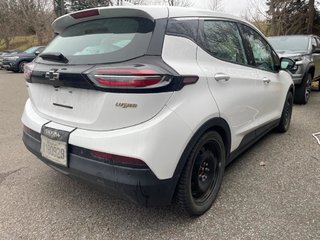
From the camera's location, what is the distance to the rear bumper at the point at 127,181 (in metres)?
1.99

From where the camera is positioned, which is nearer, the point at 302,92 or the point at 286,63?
the point at 286,63

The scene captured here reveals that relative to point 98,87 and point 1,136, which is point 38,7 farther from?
point 98,87

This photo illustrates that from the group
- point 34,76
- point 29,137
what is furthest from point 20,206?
point 34,76

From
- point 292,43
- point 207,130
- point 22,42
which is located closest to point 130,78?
point 207,130

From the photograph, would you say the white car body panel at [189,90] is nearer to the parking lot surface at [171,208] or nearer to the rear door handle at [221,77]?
the rear door handle at [221,77]

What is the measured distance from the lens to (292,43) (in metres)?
7.60

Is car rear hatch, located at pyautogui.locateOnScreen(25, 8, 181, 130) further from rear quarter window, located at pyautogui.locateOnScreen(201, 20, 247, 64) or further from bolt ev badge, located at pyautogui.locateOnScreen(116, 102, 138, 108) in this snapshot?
rear quarter window, located at pyautogui.locateOnScreen(201, 20, 247, 64)

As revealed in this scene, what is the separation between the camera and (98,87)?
6.65 ft

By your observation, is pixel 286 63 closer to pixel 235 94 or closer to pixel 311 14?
pixel 235 94

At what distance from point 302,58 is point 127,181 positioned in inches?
235

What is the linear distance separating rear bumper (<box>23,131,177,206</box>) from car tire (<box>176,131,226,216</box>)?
152 millimetres

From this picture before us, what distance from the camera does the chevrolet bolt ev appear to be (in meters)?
1.98

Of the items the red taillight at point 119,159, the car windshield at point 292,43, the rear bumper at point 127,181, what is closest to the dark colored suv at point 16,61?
the car windshield at point 292,43

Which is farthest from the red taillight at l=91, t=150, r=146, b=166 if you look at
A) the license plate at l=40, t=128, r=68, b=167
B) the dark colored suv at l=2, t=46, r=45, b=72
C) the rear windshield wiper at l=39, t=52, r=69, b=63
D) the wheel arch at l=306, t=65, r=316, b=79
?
the dark colored suv at l=2, t=46, r=45, b=72
